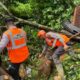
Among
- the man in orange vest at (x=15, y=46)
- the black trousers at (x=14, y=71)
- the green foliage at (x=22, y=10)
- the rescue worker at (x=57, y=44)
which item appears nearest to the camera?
the man in orange vest at (x=15, y=46)

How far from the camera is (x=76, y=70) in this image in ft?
29.7

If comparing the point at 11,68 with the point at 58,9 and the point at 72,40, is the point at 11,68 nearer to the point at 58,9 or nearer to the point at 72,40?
the point at 72,40

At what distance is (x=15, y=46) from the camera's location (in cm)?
824

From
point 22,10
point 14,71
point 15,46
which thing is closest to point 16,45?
point 15,46

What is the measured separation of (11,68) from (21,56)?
17.2 inches

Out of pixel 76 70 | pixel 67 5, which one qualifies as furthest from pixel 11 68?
pixel 67 5

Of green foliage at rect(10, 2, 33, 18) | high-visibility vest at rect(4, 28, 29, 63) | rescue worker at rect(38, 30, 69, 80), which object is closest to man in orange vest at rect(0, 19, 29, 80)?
high-visibility vest at rect(4, 28, 29, 63)

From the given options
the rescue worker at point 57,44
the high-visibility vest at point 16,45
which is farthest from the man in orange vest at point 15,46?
the rescue worker at point 57,44

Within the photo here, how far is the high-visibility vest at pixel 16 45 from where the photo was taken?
809cm

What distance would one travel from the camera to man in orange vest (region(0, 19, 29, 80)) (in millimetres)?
8029

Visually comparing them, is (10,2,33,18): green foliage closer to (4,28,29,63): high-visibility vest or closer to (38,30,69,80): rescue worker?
(38,30,69,80): rescue worker

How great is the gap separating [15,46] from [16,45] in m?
0.04

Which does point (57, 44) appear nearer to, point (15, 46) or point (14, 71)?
point (15, 46)

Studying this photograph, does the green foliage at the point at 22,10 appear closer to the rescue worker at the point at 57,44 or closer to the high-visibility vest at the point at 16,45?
the rescue worker at the point at 57,44
